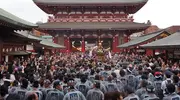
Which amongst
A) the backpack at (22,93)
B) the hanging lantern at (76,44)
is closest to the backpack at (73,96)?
the backpack at (22,93)

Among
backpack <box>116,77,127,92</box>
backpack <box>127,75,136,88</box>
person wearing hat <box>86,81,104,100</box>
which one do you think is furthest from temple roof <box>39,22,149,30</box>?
person wearing hat <box>86,81,104,100</box>

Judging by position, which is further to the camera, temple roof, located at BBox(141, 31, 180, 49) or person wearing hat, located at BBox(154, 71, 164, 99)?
temple roof, located at BBox(141, 31, 180, 49)

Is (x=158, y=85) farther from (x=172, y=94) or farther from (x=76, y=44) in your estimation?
(x=76, y=44)

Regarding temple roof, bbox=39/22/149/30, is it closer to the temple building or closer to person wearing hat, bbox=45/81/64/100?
the temple building

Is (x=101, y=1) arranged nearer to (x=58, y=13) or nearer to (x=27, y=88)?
(x=58, y=13)

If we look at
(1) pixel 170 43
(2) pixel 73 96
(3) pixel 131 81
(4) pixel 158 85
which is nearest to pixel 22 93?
(2) pixel 73 96

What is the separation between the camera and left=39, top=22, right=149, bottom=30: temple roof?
42.8m

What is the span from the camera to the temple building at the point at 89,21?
43.4 metres

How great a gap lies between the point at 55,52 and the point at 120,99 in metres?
36.7

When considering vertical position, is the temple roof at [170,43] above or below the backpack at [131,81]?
above

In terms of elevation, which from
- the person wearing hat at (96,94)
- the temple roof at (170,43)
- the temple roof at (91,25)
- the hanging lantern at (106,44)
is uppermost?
the temple roof at (91,25)

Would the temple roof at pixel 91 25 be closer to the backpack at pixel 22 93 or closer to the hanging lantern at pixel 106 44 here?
the hanging lantern at pixel 106 44

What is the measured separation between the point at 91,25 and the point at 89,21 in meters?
1.65

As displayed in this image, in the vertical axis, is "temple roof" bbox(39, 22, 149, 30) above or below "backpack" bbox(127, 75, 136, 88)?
above
